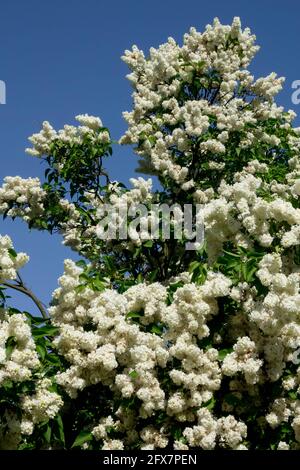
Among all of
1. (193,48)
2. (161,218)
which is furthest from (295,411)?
(193,48)

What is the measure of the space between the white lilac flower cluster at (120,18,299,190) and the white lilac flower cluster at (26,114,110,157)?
0.76 m

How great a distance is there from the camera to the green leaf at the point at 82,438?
6.26 metres

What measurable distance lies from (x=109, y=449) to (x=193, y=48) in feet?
31.4

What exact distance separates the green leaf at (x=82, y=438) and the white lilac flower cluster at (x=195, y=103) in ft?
18.9

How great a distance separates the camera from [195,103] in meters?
11.2

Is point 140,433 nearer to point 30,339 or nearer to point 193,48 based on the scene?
point 30,339

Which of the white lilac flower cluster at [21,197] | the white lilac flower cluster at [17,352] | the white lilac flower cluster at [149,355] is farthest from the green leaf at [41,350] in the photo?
the white lilac flower cluster at [21,197]

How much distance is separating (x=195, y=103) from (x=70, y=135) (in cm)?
283

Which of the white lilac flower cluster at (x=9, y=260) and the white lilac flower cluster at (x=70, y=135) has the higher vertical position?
the white lilac flower cluster at (x=70, y=135)

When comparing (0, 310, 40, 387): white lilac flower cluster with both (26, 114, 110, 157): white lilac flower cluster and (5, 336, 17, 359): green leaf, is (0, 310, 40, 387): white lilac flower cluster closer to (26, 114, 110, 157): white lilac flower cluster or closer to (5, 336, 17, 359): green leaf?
(5, 336, 17, 359): green leaf

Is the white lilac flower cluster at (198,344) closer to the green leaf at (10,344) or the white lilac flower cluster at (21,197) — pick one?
the green leaf at (10,344)

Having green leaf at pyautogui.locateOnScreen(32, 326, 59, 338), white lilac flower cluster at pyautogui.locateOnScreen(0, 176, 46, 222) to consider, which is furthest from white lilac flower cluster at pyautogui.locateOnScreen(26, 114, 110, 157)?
green leaf at pyautogui.locateOnScreen(32, 326, 59, 338)

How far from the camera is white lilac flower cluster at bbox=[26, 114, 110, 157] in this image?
12.2 metres

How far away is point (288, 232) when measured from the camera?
6.55 meters
